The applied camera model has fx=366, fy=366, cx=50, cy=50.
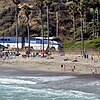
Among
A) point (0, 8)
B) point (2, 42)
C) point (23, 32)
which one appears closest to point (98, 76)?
point (2, 42)

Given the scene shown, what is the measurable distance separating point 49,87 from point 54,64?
59.1 feet

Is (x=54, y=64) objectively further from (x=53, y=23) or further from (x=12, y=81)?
(x=53, y=23)

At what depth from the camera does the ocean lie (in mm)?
29266

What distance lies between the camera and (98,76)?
40.3 m

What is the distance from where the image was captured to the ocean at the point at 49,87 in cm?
2927

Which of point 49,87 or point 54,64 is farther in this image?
point 54,64

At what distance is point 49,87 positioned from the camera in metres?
33.9

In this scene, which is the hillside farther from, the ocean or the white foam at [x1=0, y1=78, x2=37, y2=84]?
the white foam at [x1=0, y1=78, x2=37, y2=84]

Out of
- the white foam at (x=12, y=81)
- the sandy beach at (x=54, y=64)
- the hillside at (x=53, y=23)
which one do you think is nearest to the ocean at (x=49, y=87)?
the white foam at (x=12, y=81)

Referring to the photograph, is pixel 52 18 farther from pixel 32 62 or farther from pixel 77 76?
pixel 77 76

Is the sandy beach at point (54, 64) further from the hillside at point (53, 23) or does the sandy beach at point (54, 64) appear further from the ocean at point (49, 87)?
the hillside at point (53, 23)

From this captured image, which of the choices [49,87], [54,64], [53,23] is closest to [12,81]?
[49,87]

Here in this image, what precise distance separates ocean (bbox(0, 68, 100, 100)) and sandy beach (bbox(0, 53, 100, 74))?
146 inches

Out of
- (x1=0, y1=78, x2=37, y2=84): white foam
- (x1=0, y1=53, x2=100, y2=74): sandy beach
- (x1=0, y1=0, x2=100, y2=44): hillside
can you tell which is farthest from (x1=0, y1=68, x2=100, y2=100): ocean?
(x1=0, y1=0, x2=100, y2=44): hillside
